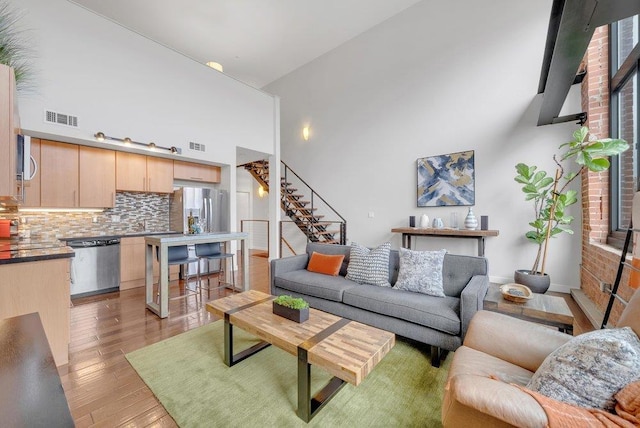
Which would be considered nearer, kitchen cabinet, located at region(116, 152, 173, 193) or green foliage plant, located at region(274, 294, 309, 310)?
green foliage plant, located at region(274, 294, 309, 310)

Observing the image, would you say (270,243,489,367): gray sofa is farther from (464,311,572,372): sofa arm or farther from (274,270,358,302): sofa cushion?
(464,311,572,372): sofa arm

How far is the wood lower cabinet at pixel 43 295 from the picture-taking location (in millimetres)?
1872

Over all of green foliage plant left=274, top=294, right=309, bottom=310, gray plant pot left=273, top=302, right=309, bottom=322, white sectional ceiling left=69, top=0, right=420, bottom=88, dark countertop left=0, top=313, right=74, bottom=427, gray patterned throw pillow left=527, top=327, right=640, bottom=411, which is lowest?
gray plant pot left=273, top=302, right=309, bottom=322

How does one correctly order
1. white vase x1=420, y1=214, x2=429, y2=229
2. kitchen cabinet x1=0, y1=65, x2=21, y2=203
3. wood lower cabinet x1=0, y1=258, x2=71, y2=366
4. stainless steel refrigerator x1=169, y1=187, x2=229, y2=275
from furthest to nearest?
white vase x1=420, y1=214, x2=429, y2=229
stainless steel refrigerator x1=169, y1=187, x2=229, y2=275
wood lower cabinet x1=0, y1=258, x2=71, y2=366
kitchen cabinet x1=0, y1=65, x2=21, y2=203

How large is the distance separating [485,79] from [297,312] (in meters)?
5.19

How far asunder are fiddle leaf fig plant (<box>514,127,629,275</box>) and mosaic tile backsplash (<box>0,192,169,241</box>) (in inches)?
242

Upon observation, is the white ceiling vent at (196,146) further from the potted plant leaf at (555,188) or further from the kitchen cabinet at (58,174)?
the potted plant leaf at (555,188)

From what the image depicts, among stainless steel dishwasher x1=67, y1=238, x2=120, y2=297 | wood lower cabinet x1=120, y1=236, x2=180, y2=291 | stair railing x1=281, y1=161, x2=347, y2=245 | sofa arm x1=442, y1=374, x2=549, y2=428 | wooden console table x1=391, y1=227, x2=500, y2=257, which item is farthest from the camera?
stair railing x1=281, y1=161, x2=347, y2=245

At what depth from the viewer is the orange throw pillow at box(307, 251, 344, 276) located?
11.0 ft

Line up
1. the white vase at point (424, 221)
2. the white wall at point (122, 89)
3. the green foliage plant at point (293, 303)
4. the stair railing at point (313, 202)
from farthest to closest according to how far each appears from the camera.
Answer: the stair railing at point (313, 202) → the white vase at point (424, 221) → the white wall at point (122, 89) → the green foliage plant at point (293, 303)

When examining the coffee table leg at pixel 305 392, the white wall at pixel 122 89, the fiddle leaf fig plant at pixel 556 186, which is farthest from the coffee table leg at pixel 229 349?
the fiddle leaf fig plant at pixel 556 186

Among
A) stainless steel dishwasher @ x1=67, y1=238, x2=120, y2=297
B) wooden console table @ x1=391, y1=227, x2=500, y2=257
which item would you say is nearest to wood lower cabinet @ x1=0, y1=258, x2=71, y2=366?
stainless steel dishwasher @ x1=67, y1=238, x2=120, y2=297

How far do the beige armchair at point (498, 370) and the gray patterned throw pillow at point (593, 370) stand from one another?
0.49 feet

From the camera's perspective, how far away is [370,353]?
59.9 inches
